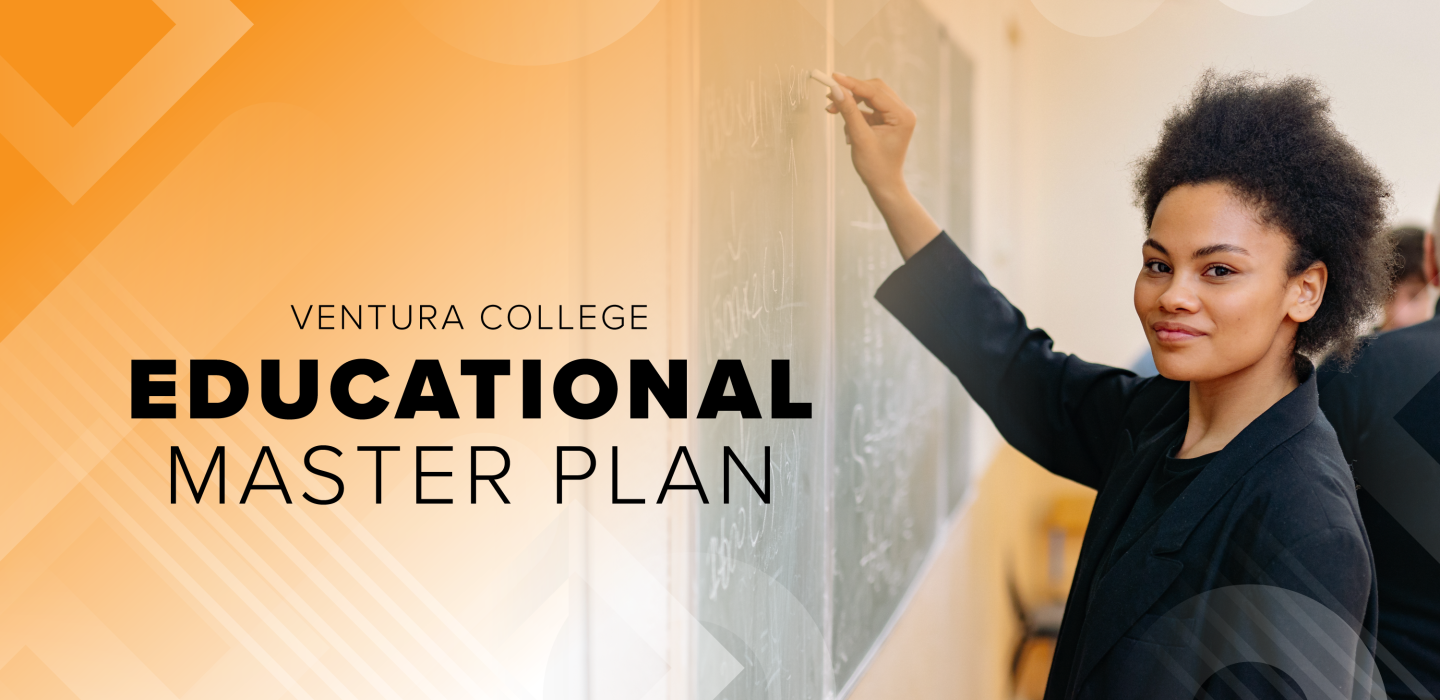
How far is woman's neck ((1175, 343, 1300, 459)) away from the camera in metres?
0.83

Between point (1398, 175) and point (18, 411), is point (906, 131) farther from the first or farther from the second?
point (1398, 175)

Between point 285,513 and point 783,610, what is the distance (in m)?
0.53

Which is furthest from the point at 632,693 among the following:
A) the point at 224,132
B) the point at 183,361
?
the point at 224,132

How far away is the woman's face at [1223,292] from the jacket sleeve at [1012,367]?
210 mm

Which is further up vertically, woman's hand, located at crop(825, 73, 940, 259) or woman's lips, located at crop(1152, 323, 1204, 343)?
woman's hand, located at crop(825, 73, 940, 259)

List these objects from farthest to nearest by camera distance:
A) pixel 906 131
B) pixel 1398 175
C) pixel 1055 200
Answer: pixel 1055 200 → pixel 1398 175 → pixel 906 131

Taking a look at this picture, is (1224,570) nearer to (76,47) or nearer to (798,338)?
(798,338)

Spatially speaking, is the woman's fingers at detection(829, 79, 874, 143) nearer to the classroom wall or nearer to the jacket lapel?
the jacket lapel

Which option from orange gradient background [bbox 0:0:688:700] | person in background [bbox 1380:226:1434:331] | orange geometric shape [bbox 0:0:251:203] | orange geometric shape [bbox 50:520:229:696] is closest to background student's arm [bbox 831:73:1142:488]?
orange gradient background [bbox 0:0:688:700]

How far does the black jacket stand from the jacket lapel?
284mm

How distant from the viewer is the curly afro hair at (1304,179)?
2.69 ft

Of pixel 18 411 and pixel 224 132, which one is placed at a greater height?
pixel 224 132

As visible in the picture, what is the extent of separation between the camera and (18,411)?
70cm

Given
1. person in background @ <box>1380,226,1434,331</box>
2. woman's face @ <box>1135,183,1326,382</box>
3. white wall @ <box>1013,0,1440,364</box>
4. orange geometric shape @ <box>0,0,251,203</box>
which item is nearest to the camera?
orange geometric shape @ <box>0,0,251,203</box>
